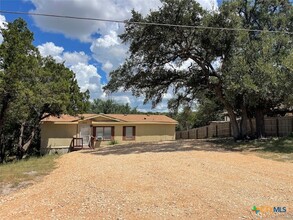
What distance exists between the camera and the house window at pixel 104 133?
85.7 feet

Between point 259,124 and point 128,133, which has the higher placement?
point 259,124

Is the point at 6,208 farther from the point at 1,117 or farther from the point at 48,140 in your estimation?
the point at 48,140

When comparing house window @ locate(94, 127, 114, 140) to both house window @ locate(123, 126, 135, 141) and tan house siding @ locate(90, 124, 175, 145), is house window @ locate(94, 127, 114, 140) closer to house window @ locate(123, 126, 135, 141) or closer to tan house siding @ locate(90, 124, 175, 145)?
tan house siding @ locate(90, 124, 175, 145)

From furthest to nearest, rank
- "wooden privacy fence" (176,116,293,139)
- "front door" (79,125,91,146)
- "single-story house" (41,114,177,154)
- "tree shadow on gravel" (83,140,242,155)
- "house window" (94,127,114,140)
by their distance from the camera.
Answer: "house window" (94,127,114,140)
"front door" (79,125,91,146)
"single-story house" (41,114,177,154)
"wooden privacy fence" (176,116,293,139)
"tree shadow on gravel" (83,140,242,155)

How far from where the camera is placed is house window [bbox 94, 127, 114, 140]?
1029 inches

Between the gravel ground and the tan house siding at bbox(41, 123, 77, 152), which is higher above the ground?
the tan house siding at bbox(41, 123, 77, 152)

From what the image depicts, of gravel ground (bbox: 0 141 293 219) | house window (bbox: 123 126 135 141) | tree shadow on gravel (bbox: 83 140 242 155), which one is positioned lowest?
gravel ground (bbox: 0 141 293 219)

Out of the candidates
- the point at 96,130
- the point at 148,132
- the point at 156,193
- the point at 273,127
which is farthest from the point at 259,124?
the point at 156,193

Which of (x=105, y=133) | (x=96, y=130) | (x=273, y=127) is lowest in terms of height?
(x=105, y=133)

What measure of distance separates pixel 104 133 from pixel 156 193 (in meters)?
Result: 19.9

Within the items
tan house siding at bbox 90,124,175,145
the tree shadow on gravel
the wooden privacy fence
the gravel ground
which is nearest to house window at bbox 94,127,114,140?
tan house siding at bbox 90,124,175,145

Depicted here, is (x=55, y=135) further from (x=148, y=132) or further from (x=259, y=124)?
(x=259, y=124)

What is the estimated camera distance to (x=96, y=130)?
2611cm

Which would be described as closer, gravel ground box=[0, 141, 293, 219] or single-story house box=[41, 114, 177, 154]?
gravel ground box=[0, 141, 293, 219]
